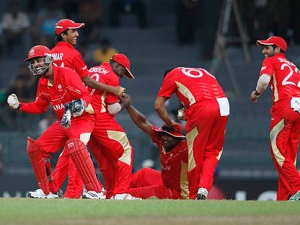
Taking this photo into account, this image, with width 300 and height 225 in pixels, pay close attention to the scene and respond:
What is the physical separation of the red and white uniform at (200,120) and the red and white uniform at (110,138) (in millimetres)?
862

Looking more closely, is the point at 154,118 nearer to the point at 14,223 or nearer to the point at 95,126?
the point at 95,126

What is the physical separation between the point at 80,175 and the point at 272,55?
340cm

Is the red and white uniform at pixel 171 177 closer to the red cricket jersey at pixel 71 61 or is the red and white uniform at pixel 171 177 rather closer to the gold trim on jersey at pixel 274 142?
the gold trim on jersey at pixel 274 142

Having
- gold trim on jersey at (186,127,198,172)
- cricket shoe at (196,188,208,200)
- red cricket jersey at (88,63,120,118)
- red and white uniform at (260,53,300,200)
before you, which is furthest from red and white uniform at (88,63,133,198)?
red and white uniform at (260,53,300,200)

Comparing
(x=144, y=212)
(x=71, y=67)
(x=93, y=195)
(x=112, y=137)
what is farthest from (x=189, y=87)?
(x=144, y=212)

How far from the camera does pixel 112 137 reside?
16562mm

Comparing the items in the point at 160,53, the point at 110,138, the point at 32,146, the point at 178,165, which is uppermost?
the point at 32,146

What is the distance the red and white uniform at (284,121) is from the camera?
54.4 feet

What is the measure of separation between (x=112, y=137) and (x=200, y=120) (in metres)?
1.35

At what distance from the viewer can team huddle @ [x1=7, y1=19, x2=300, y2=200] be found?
15.5 meters

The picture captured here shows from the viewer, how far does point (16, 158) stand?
2223 cm

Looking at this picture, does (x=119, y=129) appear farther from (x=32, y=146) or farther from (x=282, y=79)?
(x=282, y=79)

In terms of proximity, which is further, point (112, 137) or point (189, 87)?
point (112, 137)

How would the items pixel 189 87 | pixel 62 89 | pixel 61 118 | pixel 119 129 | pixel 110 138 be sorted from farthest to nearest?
pixel 119 129, pixel 110 138, pixel 189 87, pixel 61 118, pixel 62 89
